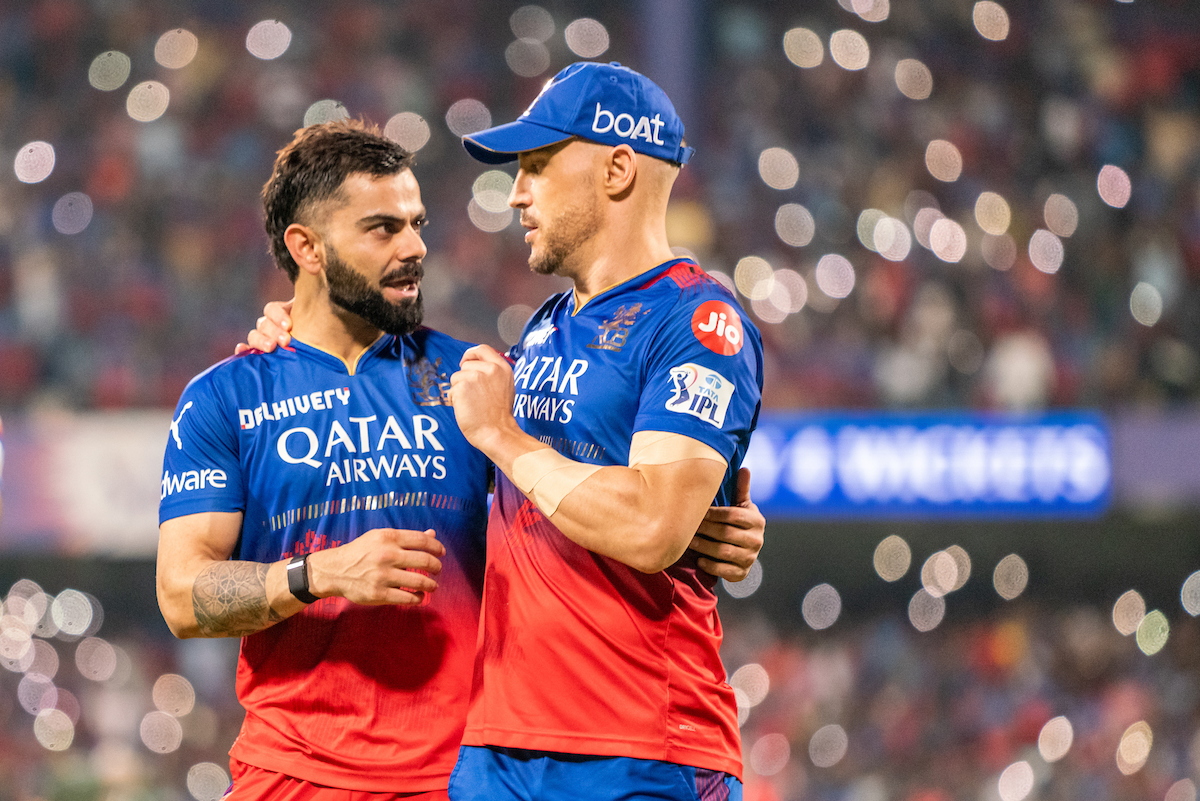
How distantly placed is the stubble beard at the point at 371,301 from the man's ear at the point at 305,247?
5 cm

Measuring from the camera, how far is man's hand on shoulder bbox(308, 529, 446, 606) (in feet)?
9.07

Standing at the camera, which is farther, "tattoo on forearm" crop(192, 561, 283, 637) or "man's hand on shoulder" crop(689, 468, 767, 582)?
"tattoo on forearm" crop(192, 561, 283, 637)

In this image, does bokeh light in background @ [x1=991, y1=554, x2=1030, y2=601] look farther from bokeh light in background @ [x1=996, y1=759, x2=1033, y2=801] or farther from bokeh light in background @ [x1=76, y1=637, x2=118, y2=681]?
bokeh light in background @ [x1=76, y1=637, x2=118, y2=681]

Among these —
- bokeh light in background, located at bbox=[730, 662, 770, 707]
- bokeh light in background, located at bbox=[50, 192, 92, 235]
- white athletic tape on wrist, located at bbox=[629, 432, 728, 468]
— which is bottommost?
bokeh light in background, located at bbox=[730, 662, 770, 707]

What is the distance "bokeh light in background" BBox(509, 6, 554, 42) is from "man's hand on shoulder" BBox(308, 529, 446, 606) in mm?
12059

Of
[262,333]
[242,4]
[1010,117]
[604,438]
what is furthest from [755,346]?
[242,4]

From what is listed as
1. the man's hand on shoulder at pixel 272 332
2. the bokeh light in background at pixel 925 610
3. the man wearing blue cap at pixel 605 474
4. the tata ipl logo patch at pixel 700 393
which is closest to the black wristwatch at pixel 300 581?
the man wearing blue cap at pixel 605 474

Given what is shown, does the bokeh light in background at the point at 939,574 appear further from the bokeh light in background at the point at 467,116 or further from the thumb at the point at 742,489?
the thumb at the point at 742,489

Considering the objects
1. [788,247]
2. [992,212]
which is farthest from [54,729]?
[992,212]

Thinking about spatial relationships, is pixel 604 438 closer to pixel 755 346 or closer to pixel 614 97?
pixel 755 346

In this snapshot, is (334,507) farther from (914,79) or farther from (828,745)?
(914,79)

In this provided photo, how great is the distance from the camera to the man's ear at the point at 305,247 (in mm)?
3484

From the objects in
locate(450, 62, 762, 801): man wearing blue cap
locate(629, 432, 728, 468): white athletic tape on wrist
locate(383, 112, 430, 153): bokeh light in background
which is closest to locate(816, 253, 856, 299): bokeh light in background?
locate(383, 112, 430, 153): bokeh light in background

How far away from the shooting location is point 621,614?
266 centimetres
